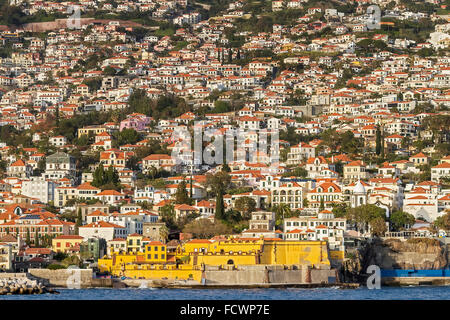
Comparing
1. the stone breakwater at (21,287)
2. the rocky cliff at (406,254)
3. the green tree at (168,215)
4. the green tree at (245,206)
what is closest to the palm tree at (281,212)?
the green tree at (245,206)

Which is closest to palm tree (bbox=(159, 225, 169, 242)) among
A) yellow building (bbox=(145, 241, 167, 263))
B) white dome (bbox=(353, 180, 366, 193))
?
yellow building (bbox=(145, 241, 167, 263))

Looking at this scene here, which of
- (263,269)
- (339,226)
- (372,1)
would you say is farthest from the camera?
(372,1)

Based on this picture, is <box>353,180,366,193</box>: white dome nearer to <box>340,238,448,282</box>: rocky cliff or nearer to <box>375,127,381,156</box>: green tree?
<box>340,238,448,282</box>: rocky cliff

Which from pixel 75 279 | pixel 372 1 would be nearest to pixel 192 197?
pixel 75 279

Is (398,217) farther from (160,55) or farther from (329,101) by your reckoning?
(160,55)

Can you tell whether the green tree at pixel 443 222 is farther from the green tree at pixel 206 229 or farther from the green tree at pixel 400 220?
the green tree at pixel 206 229
